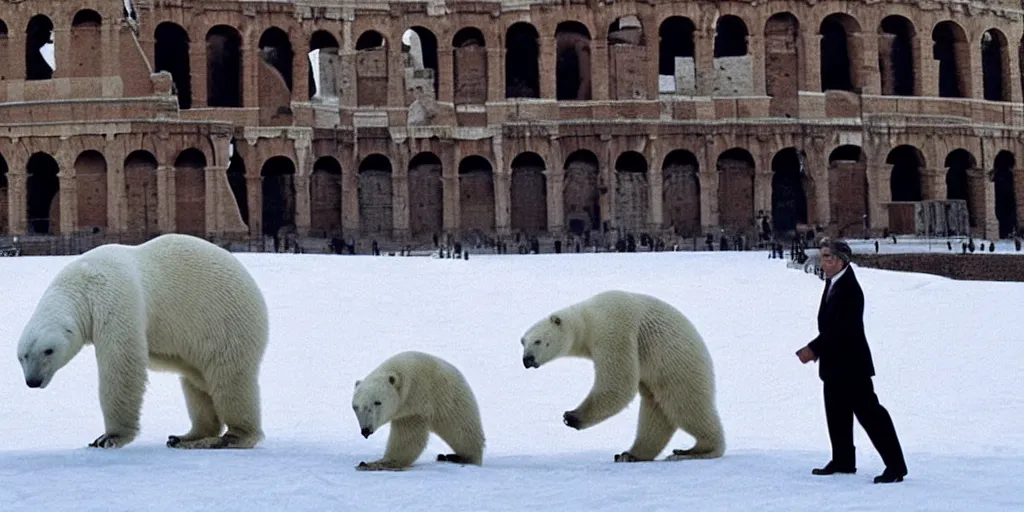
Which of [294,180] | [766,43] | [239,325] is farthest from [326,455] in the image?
[766,43]

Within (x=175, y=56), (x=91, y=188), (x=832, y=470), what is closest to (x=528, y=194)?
(x=175, y=56)

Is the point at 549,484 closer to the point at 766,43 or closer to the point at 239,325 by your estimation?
the point at 239,325

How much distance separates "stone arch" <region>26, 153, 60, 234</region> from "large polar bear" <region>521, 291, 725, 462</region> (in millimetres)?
42683

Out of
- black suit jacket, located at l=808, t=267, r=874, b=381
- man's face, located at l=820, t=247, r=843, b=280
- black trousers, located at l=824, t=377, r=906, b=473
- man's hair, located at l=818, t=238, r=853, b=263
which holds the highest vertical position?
man's hair, located at l=818, t=238, r=853, b=263

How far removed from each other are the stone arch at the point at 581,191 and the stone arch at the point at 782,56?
306 inches

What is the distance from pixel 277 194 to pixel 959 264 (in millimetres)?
26190

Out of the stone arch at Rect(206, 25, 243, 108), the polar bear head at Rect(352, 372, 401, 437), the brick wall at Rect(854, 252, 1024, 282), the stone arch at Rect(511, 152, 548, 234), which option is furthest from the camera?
the stone arch at Rect(206, 25, 243, 108)

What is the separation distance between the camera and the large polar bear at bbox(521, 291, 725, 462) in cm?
1141

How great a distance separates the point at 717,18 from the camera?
2131 inches

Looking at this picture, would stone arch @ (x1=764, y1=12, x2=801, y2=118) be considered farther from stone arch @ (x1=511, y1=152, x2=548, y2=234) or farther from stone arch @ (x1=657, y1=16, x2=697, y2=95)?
stone arch @ (x1=511, y1=152, x2=548, y2=234)

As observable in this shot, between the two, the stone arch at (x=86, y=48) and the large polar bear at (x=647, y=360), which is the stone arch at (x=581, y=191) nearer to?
the stone arch at (x=86, y=48)

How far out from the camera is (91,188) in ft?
166

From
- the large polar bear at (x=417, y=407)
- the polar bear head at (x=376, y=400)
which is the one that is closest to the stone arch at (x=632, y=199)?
the large polar bear at (x=417, y=407)

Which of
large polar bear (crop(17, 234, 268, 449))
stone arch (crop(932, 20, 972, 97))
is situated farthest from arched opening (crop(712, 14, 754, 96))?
large polar bear (crop(17, 234, 268, 449))
